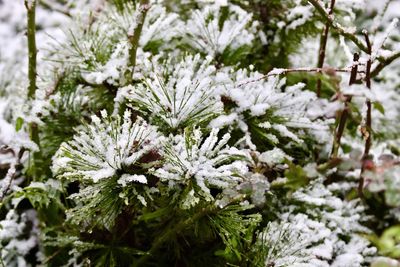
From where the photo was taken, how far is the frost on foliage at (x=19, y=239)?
2.84 ft

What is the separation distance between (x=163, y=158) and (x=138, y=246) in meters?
0.22

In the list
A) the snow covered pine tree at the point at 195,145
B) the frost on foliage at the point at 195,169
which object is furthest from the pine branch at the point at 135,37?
the frost on foliage at the point at 195,169

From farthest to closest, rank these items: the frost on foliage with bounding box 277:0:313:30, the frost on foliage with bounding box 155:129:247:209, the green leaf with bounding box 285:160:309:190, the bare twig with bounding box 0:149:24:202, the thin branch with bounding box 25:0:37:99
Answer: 1. the frost on foliage with bounding box 277:0:313:30
2. the thin branch with bounding box 25:0:37:99
3. the bare twig with bounding box 0:149:24:202
4. the frost on foliage with bounding box 155:129:247:209
5. the green leaf with bounding box 285:160:309:190

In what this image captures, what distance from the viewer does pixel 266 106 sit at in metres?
0.73

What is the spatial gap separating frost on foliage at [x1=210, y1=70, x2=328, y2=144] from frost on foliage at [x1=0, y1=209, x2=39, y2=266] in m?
0.43

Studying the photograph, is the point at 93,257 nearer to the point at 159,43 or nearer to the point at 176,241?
the point at 176,241

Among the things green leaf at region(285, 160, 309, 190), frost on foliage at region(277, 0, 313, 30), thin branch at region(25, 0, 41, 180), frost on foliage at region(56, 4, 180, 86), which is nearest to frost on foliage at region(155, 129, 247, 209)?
green leaf at region(285, 160, 309, 190)

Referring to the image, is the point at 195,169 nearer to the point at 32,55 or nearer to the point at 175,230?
the point at 175,230

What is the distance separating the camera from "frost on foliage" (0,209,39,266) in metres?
0.87

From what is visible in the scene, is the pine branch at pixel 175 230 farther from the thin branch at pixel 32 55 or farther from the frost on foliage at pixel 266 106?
the thin branch at pixel 32 55

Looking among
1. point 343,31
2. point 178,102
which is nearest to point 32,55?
point 178,102

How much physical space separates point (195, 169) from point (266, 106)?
0.67ft

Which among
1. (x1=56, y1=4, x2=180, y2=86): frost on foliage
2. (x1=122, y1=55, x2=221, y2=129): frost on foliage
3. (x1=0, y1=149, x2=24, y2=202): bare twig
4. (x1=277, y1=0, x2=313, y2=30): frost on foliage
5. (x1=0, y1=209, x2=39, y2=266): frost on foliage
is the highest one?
(x1=277, y1=0, x2=313, y2=30): frost on foliage

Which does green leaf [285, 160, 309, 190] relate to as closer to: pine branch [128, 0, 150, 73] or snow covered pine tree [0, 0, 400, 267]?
snow covered pine tree [0, 0, 400, 267]
